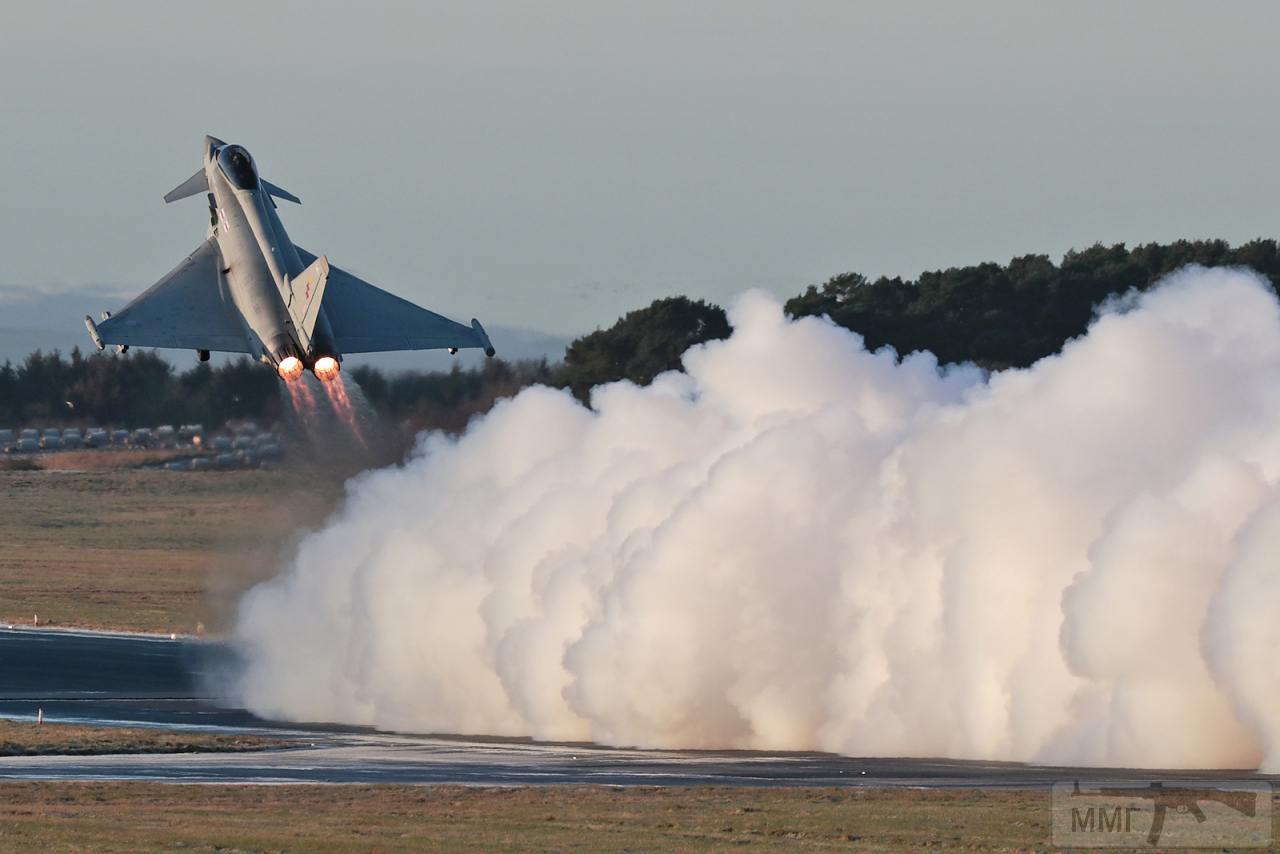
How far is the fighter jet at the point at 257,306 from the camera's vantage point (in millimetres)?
59312

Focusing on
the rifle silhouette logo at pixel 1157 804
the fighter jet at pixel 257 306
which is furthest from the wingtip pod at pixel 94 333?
the rifle silhouette logo at pixel 1157 804

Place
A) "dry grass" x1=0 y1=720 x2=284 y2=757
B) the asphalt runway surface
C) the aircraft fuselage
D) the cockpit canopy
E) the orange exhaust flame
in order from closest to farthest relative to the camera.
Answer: the asphalt runway surface < "dry grass" x1=0 y1=720 x2=284 y2=757 < the aircraft fuselage < the cockpit canopy < the orange exhaust flame

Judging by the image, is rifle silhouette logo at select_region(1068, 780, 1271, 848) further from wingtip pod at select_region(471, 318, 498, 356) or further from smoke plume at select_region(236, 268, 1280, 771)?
wingtip pod at select_region(471, 318, 498, 356)

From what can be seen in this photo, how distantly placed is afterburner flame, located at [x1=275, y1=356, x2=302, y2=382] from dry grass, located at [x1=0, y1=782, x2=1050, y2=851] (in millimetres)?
14981

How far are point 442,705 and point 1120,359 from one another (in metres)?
24.3

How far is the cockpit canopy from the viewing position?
63719mm

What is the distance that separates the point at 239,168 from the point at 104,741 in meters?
16.8

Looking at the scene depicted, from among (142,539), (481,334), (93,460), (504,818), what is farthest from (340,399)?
(142,539)

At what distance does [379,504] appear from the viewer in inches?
2940

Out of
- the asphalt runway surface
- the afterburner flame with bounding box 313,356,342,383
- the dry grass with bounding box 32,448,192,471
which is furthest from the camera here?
the dry grass with bounding box 32,448,192,471

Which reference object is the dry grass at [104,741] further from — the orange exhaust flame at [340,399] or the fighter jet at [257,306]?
the orange exhaust flame at [340,399]

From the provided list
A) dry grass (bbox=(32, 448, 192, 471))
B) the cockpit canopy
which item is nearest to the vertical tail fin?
the cockpit canopy

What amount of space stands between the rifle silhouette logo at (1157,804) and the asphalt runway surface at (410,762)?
92.1 inches

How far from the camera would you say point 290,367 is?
5925cm
